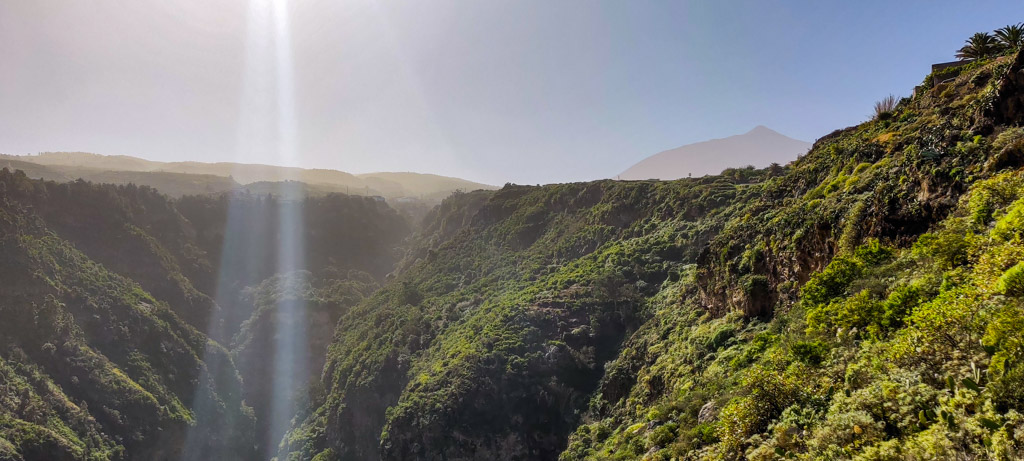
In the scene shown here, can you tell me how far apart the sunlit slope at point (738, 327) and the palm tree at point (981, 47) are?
136 inches

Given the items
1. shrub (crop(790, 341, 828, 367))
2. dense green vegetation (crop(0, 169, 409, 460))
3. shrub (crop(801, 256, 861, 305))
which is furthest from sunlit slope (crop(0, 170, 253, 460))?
shrub (crop(801, 256, 861, 305))

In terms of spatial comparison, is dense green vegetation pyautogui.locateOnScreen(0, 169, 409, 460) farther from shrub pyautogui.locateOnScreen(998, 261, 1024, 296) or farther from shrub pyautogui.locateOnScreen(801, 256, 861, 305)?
shrub pyautogui.locateOnScreen(998, 261, 1024, 296)

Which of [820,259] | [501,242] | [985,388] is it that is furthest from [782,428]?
[501,242]

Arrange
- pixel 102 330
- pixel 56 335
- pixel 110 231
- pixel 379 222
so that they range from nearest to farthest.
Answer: pixel 56 335, pixel 102 330, pixel 110 231, pixel 379 222

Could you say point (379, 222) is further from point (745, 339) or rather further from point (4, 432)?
point (745, 339)

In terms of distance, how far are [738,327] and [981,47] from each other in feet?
66.8

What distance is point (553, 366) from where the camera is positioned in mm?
43500

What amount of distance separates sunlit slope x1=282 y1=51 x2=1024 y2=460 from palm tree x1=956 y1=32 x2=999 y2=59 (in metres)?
3.46

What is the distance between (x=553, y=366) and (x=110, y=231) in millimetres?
106641

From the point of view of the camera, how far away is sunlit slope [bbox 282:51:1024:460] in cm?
768

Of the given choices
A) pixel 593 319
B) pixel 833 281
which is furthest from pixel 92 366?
pixel 833 281

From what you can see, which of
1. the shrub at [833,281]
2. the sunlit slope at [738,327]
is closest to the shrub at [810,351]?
the sunlit slope at [738,327]

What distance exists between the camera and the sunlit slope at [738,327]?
25.2 feet

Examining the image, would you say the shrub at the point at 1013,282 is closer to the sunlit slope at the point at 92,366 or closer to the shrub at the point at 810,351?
the shrub at the point at 810,351
